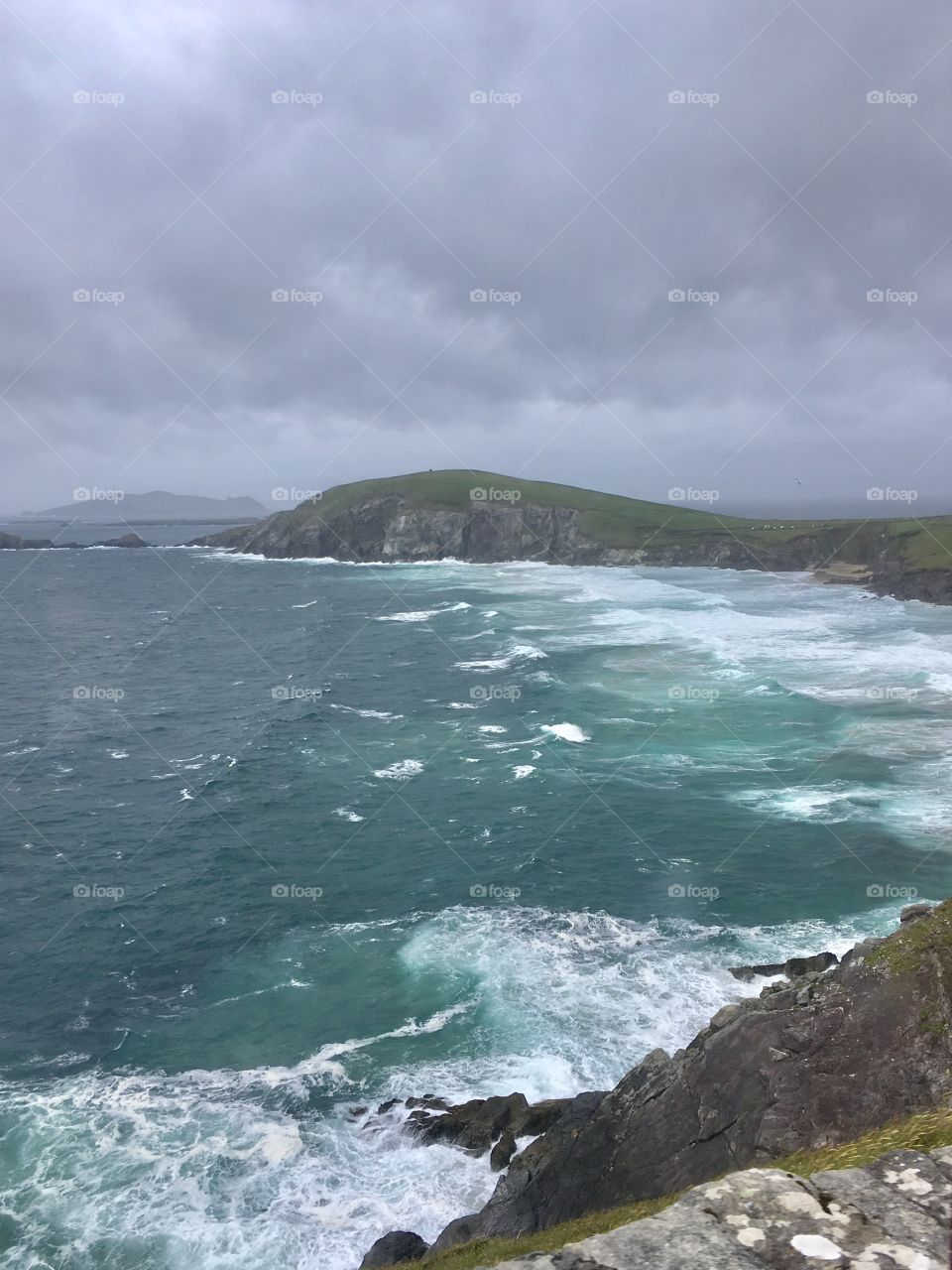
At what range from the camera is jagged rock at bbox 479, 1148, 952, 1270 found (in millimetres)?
6723

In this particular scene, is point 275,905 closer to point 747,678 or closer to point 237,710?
point 237,710

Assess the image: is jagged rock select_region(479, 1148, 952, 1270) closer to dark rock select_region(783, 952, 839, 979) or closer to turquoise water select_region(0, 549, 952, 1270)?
turquoise water select_region(0, 549, 952, 1270)

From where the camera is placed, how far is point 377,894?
36.5 m

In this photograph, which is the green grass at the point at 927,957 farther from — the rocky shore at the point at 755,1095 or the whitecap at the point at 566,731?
the whitecap at the point at 566,731

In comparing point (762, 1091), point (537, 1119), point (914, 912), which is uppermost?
point (914, 912)

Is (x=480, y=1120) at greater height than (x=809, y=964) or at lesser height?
lesser

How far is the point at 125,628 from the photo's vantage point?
114 m

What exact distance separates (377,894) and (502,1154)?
1570 centimetres

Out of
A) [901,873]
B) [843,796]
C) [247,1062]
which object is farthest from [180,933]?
[843,796]

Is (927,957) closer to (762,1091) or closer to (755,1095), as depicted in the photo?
(762,1091)

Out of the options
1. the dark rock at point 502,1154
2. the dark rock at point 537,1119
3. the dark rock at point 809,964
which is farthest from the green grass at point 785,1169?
the dark rock at point 809,964

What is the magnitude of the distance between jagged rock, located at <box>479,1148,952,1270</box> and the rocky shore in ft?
30.9

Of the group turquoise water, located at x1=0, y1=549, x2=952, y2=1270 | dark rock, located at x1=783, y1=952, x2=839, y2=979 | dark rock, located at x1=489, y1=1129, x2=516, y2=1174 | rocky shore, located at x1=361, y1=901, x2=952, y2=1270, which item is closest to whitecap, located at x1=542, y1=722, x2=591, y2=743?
turquoise water, located at x1=0, y1=549, x2=952, y2=1270

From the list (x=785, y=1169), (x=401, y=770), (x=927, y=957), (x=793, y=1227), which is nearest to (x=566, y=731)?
(x=401, y=770)
